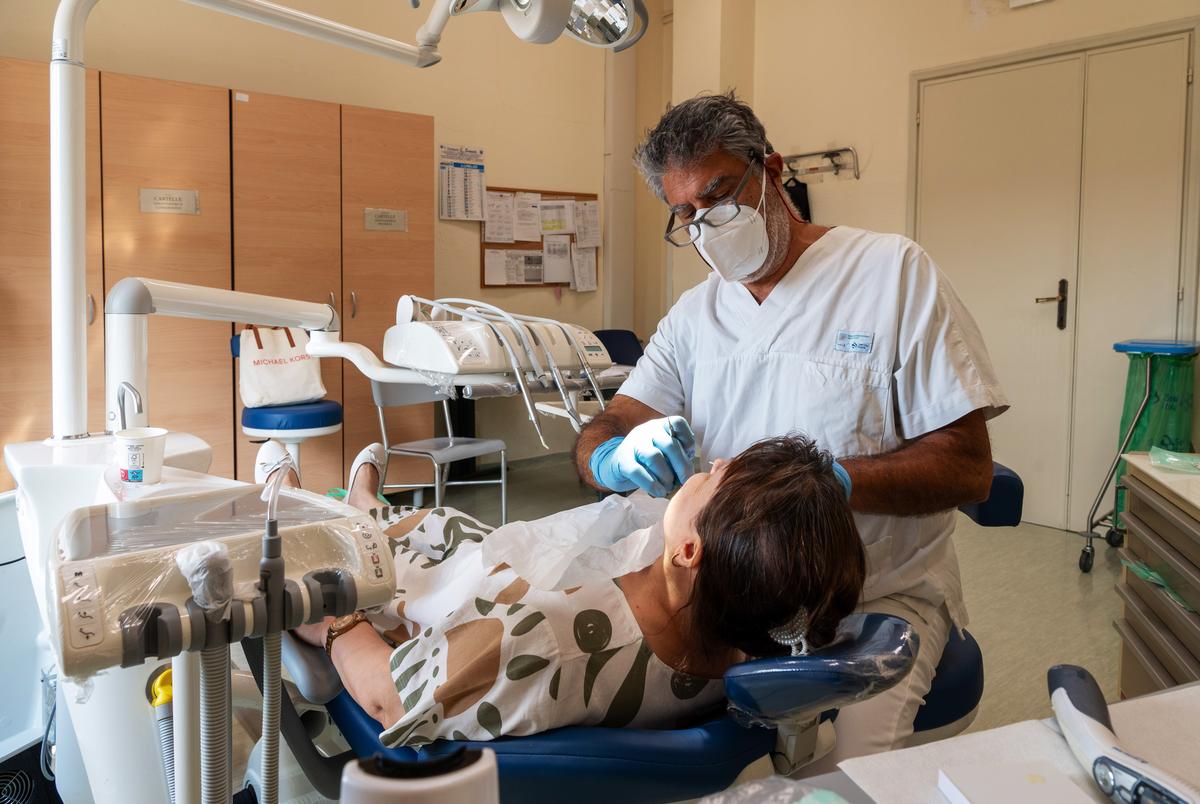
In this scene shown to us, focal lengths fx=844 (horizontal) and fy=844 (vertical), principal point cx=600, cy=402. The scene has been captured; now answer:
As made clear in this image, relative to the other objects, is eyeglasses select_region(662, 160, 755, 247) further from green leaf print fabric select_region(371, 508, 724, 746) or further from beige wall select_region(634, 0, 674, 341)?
beige wall select_region(634, 0, 674, 341)

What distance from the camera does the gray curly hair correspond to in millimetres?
1437

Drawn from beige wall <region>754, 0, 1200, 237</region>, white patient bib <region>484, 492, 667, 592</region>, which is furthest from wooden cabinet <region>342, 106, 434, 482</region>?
white patient bib <region>484, 492, 667, 592</region>

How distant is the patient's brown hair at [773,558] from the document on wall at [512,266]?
13.2ft

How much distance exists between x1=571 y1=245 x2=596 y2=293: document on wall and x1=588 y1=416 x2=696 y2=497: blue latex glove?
4107mm

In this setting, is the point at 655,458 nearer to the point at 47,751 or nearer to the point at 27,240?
the point at 47,751

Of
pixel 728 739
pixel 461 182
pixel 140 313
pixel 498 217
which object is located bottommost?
pixel 728 739

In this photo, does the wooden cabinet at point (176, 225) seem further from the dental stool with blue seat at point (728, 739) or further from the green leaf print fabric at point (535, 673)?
the dental stool with blue seat at point (728, 739)

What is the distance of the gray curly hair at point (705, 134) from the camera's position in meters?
1.44

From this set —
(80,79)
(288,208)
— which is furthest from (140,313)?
(288,208)

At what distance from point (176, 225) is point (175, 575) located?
3.17m

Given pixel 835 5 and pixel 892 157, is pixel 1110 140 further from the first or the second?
pixel 835 5

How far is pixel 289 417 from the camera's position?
346 cm

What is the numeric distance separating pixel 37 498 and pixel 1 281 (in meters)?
2.29

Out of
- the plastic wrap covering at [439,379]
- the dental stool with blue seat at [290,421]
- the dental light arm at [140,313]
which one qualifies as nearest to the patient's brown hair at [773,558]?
the plastic wrap covering at [439,379]
